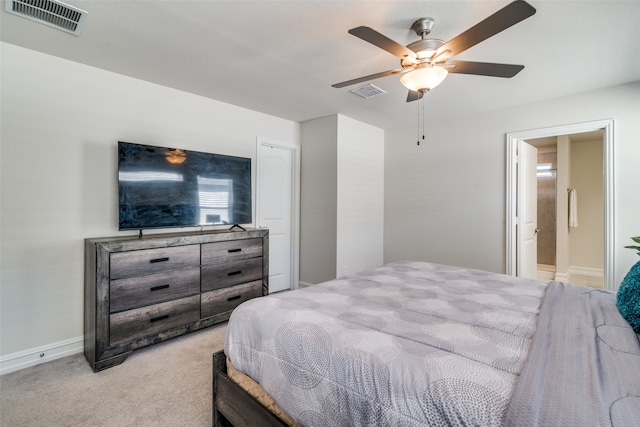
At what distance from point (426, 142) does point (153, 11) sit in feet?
11.8

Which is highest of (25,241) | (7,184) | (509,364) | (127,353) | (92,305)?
(7,184)

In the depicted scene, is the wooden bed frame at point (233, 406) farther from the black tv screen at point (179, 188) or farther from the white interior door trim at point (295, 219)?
the white interior door trim at point (295, 219)

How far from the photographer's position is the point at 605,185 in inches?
118

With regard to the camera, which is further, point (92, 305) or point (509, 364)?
point (92, 305)

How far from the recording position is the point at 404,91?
3.13 metres

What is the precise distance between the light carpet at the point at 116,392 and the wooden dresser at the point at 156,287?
0.48 feet

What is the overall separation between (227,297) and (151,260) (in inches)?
33.2

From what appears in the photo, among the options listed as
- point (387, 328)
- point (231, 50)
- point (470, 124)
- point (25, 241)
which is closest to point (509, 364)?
point (387, 328)

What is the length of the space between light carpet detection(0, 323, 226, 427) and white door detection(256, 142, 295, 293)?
176 centimetres

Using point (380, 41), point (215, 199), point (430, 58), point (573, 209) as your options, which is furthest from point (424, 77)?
point (573, 209)

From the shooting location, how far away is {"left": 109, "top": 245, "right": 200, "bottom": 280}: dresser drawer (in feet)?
7.54

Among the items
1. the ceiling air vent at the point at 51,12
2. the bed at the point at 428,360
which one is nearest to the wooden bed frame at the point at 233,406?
the bed at the point at 428,360

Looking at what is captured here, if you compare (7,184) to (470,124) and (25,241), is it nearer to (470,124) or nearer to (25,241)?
(25,241)

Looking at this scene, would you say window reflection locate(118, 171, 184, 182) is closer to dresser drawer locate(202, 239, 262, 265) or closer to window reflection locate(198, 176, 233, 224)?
window reflection locate(198, 176, 233, 224)
